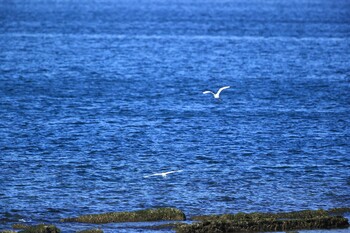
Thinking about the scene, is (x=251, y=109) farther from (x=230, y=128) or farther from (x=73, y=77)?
(x=73, y=77)

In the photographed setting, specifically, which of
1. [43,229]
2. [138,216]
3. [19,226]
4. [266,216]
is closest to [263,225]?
→ [266,216]

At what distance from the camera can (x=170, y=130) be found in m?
63.7

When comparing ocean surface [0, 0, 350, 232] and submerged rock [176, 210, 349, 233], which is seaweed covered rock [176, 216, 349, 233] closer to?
submerged rock [176, 210, 349, 233]

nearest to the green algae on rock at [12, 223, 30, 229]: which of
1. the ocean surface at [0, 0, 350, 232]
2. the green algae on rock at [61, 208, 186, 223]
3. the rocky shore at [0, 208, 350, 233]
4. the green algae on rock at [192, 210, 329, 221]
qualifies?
the rocky shore at [0, 208, 350, 233]

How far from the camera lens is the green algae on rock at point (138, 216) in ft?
121

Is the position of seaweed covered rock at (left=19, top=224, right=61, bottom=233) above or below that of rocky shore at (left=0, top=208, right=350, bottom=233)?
above

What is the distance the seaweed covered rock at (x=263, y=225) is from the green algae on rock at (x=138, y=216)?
2837mm

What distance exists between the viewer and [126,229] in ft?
116

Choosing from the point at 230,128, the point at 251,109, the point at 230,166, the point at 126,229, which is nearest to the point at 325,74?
the point at 251,109

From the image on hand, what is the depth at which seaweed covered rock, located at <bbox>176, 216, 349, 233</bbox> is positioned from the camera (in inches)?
1339

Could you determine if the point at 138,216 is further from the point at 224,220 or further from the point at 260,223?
the point at 260,223

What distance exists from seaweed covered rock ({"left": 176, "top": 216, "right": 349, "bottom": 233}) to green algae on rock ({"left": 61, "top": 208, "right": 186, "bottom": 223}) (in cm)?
284

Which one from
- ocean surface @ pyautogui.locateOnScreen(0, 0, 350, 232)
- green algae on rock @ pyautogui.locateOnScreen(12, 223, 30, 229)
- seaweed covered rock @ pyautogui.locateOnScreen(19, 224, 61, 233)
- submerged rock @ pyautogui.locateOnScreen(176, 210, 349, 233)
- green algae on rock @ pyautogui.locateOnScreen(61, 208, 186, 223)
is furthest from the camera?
ocean surface @ pyautogui.locateOnScreen(0, 0, 350, 232)

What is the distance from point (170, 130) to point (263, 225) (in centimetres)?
2931
